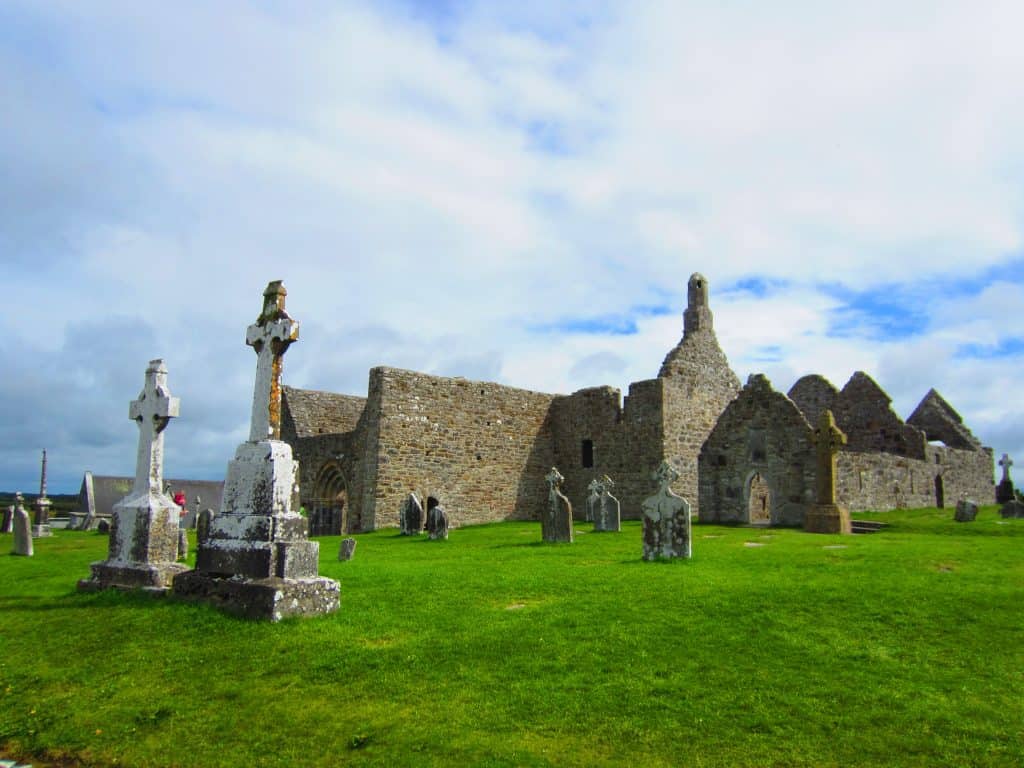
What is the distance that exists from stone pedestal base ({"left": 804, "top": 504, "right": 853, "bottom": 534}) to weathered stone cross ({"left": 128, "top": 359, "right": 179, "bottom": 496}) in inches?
564

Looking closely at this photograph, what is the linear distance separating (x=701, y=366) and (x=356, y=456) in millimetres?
12740

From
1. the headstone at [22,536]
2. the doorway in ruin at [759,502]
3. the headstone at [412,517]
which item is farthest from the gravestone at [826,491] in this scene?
the headstone at [22,536]

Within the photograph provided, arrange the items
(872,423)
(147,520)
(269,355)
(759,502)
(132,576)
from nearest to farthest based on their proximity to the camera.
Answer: (269,355) < (132,576) < (147,520) < (759,502) < (872,423)

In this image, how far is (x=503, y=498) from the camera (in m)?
27.8

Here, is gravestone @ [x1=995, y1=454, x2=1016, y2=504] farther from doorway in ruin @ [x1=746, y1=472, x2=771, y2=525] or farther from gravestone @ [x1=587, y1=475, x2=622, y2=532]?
gravestone @ [x1=587, y1=475, x2=622, y2=532]

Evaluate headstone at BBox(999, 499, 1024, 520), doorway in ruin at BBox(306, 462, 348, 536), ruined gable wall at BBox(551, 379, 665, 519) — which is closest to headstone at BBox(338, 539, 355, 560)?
ruined gable wall at BBox(551, 379, 665, 519)

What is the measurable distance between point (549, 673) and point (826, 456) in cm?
1426

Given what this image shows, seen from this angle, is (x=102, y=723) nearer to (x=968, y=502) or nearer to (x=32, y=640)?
(x=32, y=640)

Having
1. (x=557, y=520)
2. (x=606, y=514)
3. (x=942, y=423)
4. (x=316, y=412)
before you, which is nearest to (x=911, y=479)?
(x=942, y=423)

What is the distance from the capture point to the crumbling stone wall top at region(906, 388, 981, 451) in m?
35.4

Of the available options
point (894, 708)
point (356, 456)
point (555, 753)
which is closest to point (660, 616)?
point (894, 708)

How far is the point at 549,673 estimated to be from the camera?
Answer: 6.58 m

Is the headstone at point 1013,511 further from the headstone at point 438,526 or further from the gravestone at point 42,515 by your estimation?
the gravestone at point 42,515

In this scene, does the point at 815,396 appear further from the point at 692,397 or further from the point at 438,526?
the point at 438,526
